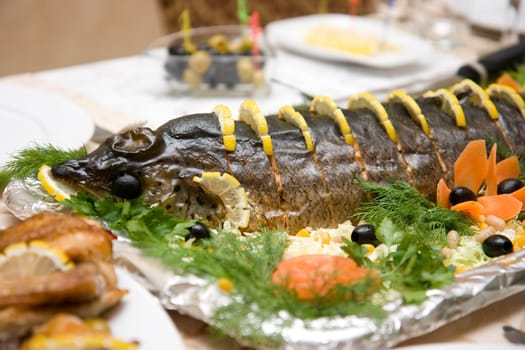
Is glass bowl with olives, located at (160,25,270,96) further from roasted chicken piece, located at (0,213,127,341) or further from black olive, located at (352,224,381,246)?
roasted chicken piece, located at (0,213,127,341)

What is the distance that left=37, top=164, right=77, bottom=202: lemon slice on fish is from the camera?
2078 millimetres

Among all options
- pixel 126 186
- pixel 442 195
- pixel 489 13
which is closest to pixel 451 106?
pixel 442 195

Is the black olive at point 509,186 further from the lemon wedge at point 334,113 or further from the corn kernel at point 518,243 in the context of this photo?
the lemon wedge at point 334,113

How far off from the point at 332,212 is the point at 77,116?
1188 millimetres

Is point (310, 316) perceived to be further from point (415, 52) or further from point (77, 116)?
point (415, 52)

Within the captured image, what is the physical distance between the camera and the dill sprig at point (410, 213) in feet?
7.06

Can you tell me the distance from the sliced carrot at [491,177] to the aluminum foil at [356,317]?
499 mm

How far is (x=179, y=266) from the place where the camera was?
70.1 inches

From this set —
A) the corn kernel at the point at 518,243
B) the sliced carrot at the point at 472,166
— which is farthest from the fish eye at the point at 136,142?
the corn kernel at the point at 518,243

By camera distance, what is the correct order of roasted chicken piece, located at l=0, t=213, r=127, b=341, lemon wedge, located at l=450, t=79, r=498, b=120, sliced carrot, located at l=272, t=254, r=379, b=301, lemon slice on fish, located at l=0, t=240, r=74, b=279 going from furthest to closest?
lemon wedge, located at l=450, t=79, r=498, b=120 → sliced carrot, located at l=272, t=254, r=379, b=301 → lemon slice on fish, located at l=0, t=240, r=74, b=279 → roasted chicken piece, located at l=0, t=213, r=127, b=341

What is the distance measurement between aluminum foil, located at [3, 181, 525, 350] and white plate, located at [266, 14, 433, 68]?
7.35ft

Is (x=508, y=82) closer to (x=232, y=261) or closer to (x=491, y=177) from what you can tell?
(x=491, y=177)

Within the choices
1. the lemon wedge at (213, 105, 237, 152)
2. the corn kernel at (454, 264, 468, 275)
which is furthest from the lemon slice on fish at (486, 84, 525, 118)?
the lemon wedge at (213, 105, 237, 152)

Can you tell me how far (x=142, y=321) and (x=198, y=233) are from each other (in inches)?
18.4
